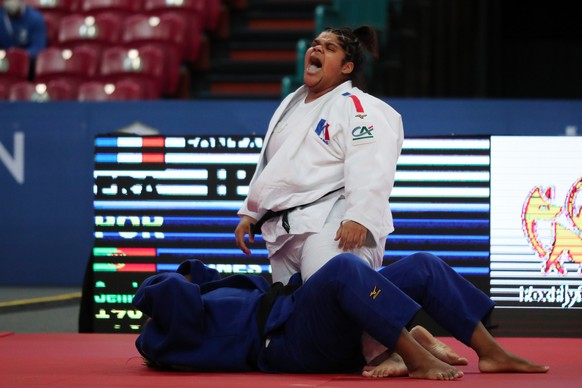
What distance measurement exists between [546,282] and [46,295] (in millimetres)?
4277

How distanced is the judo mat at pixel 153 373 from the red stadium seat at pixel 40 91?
6.34 metres

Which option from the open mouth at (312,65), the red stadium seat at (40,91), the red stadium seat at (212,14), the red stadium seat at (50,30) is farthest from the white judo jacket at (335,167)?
the red stadium seat at (50,30)

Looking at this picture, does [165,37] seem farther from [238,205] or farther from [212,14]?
[238,205]

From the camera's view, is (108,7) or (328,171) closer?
(328,171)

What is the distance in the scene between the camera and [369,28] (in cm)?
578

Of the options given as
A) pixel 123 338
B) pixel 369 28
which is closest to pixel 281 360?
pixel 369 28

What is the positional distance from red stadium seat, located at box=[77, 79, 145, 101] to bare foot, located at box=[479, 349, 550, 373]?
7.98 meters

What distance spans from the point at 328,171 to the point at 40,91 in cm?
755

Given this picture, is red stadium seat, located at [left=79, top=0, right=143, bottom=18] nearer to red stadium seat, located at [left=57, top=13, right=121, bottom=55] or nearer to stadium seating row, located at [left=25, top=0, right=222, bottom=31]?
stadium seating row, located at [left=25, top=0, right=222, bottom=31]

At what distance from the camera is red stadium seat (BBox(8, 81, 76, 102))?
12500 mm

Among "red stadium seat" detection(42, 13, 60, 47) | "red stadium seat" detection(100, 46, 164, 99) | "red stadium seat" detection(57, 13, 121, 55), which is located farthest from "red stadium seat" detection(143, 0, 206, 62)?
"red stadium seat" detection(42, 13, 60, 47)

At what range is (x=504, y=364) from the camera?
189 inches

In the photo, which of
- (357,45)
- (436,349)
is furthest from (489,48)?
(436,349)

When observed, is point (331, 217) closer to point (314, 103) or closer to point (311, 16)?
point (314, 103)
